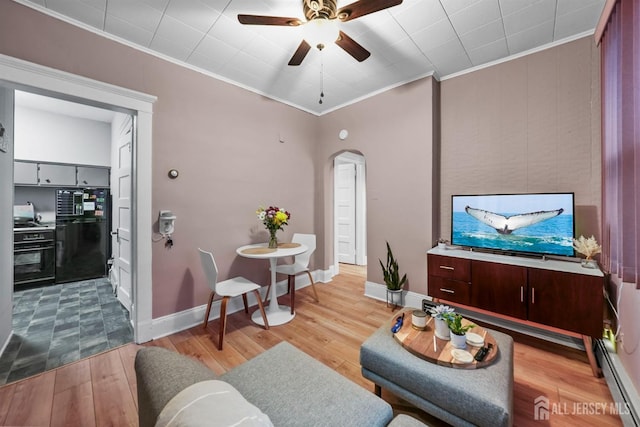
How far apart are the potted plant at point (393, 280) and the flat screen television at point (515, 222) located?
0.74m

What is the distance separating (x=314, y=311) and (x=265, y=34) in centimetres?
299

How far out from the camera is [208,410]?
1.87 ft

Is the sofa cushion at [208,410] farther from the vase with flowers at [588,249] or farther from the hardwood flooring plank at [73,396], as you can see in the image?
the vase with flowers at [588,249]

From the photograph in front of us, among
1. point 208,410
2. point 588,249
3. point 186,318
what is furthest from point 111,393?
point 588,249

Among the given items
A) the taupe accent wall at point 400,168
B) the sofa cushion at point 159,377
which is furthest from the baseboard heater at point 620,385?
the sofa cushion at point 159,377

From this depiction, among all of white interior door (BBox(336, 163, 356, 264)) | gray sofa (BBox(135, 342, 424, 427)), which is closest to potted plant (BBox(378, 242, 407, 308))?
gray sofa (BBox(135, 342, 424, 427))

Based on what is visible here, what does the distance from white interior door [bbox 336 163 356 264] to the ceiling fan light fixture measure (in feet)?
11.7

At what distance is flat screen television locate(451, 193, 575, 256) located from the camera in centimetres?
211

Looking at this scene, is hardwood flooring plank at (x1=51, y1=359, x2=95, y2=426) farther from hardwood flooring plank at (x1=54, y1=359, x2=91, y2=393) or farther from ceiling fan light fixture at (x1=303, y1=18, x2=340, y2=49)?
ceiling fan light fixture at (x1=303, y1=18, x2=340, y2=49)

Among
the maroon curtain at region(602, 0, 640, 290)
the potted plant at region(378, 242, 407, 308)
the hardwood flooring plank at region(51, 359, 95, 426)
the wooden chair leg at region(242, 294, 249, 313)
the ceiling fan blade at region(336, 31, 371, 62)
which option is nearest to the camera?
the maroon curtain at region(602, 0, 640, 290)

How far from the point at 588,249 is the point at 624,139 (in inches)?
42.1

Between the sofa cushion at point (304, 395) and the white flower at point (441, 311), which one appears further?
the white flower at point (441, 311)

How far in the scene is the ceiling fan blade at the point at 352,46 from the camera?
183 cm

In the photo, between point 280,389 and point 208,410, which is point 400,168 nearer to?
point 280,389
